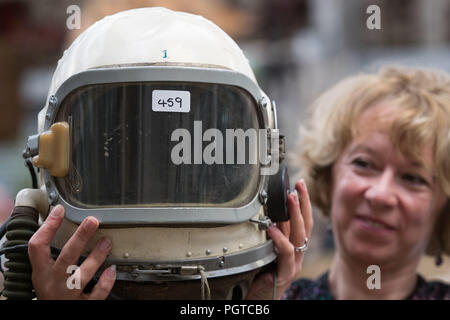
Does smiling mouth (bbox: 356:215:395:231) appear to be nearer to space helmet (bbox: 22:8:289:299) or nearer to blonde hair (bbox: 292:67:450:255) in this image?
blonde hair (bbox: 292:67:450:255)

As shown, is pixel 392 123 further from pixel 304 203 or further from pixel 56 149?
pixel 56 149

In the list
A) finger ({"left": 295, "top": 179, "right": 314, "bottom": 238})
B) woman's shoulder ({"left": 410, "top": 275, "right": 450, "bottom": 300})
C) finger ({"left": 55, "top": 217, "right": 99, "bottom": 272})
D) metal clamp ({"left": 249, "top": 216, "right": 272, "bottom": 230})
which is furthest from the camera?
woman's shoulder ({"left": 410, "top": 275, "right": 450, "bottom": 300})

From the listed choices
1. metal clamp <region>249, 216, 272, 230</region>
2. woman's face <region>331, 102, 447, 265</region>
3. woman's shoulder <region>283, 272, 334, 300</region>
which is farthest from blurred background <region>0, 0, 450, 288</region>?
metal clamp <region>249, 216, 272, 230</region>

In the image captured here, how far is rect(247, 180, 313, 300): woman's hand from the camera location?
157cm

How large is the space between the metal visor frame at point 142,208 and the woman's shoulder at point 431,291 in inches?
39.6

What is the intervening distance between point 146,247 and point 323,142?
3.43 ft

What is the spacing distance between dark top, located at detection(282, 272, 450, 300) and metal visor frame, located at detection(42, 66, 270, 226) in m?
0.90

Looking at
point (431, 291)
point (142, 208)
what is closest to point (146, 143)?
point (142, 208)

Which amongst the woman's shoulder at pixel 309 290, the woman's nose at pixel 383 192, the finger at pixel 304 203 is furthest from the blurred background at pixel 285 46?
the finger at pixel 304 203

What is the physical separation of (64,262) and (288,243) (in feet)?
1.70

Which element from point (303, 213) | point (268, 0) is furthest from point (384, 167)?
point (268, 0)

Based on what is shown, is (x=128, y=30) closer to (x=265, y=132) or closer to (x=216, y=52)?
(x=216, y=52)

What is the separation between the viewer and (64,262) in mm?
1370

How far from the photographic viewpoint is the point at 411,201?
2.06 m
